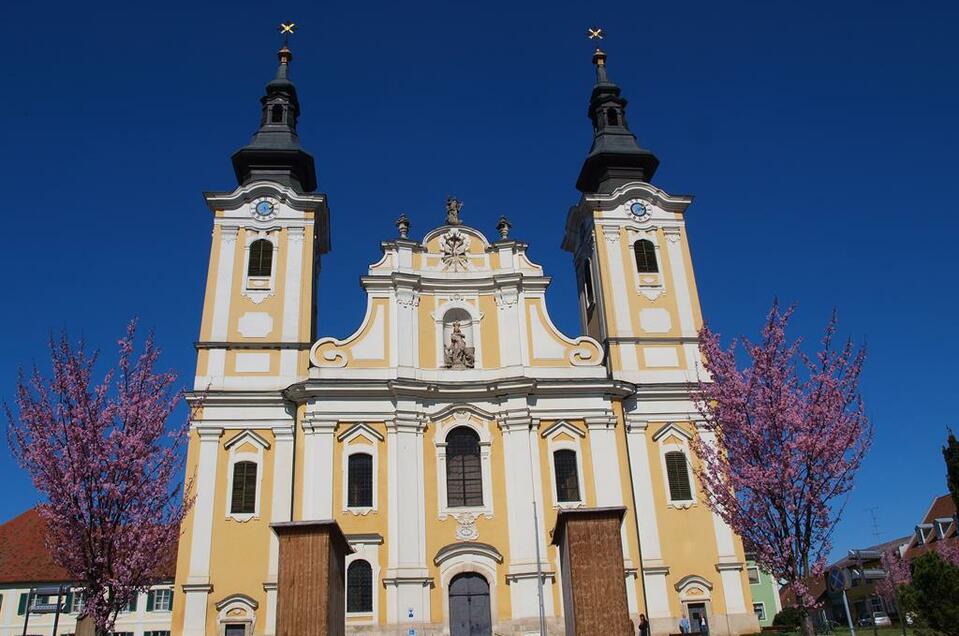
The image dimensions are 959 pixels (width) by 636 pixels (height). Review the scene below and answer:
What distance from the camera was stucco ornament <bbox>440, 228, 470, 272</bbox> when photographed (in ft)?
94.8

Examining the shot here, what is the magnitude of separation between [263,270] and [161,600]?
84.0 ft

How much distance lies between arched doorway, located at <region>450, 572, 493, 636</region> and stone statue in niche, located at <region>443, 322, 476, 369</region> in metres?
6.62

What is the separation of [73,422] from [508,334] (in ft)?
47.1

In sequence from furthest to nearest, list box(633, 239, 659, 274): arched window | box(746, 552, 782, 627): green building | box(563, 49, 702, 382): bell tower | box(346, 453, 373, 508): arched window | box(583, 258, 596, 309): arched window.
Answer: box(746, 552, 782, 627): green building → box(583, 258, 596, 309): arched window → box(633, 239, 659, 274): arched window → box(563, 49, 702, 382): bell tower → box(346, 453, 373, 508): arched window

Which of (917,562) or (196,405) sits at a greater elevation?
(196,405)

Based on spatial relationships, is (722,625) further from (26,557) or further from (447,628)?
(26,557)

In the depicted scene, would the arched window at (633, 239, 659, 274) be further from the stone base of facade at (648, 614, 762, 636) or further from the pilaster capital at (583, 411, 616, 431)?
the stone base of facade at (648, 614, 762, 636)

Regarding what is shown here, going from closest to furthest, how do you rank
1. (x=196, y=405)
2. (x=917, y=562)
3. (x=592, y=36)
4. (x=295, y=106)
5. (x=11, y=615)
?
(x=917, y=562), (x=196, y=405), (x=295, y=106), (x=592, y=36), (x=11, y=615)

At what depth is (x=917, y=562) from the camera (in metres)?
18.7

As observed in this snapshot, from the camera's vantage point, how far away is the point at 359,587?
23.5 m

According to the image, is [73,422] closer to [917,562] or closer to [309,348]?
[309,348]

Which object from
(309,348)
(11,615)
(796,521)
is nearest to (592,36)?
(309,348)

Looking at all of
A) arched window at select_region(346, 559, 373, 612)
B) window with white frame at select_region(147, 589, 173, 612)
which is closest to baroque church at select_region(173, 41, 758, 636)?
arched window at select_region(346, 559, 373, 612)

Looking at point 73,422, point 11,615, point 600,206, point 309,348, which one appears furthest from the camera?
point 11,615
